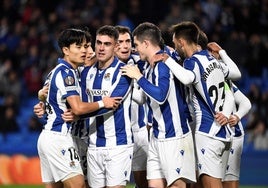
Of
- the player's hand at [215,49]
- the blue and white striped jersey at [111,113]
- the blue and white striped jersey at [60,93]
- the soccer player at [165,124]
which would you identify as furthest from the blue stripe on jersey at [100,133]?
the player's hand at [215,49]

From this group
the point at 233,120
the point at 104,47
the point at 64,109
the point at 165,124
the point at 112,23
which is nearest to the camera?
the point at 64,109

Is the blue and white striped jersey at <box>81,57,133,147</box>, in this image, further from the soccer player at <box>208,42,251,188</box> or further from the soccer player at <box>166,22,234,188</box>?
the soccer player at <box>208,42,251,188</box>

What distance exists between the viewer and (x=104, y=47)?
8.46m

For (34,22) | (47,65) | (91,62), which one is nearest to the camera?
(91,62)

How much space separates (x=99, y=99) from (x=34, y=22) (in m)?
10.6

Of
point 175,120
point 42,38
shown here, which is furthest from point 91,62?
point 42,38

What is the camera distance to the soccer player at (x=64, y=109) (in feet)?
26.6

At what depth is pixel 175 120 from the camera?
329 inches

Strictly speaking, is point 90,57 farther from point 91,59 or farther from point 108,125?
point 108,125

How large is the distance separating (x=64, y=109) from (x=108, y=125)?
22.7 inches

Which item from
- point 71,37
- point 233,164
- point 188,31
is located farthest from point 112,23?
point 71,37

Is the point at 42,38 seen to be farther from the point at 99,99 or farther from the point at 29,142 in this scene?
the point at 99,99

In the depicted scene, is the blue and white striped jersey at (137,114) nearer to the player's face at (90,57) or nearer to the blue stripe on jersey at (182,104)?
the player's face at (90,57)

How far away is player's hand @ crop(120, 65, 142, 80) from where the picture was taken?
8227 millimetres
